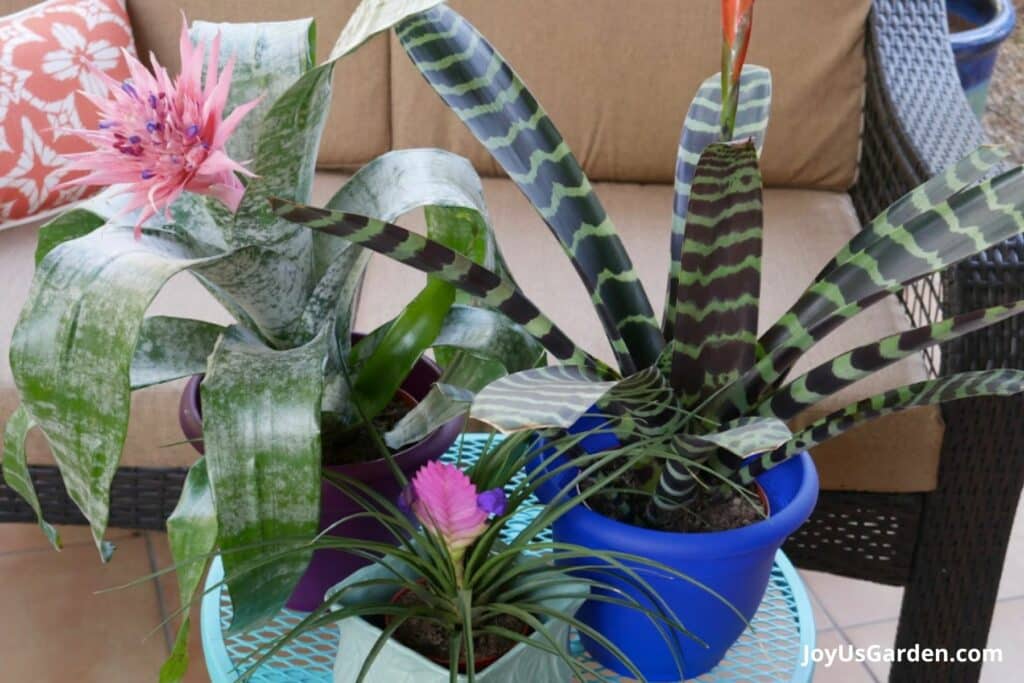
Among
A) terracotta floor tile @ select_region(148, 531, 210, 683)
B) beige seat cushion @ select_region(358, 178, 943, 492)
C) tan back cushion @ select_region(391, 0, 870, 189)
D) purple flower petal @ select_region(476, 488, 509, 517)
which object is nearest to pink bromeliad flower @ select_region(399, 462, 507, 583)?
purple flower petal @ select_region(476, 488, 509, 517)

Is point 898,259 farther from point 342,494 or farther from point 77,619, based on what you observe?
point 77,619

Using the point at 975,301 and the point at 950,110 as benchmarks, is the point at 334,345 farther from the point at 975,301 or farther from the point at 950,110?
the point at 950,110

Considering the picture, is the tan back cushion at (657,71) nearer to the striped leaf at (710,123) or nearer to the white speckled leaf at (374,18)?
the striped leaf at (710,123)

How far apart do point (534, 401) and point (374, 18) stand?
0.24 meters

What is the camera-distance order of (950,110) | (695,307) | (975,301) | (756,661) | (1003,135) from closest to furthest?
(695,307), (756,661), (975,301), (950,110), (1003,135)

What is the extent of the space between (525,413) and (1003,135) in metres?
2.80

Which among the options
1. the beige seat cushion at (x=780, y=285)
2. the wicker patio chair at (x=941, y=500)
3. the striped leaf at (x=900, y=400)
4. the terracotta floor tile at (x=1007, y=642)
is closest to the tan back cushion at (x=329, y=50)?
the beige seat cushion at (x=780, y=285)

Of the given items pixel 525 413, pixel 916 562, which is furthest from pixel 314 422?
pixel 916 562

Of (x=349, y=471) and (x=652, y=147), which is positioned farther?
(x=652, y=147)

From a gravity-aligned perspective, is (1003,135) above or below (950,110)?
above

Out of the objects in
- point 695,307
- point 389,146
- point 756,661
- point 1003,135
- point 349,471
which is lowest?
point 756,661

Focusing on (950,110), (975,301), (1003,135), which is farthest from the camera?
(1003,135)

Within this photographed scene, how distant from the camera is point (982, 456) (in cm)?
126

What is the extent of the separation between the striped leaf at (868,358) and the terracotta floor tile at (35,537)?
1383 mm
